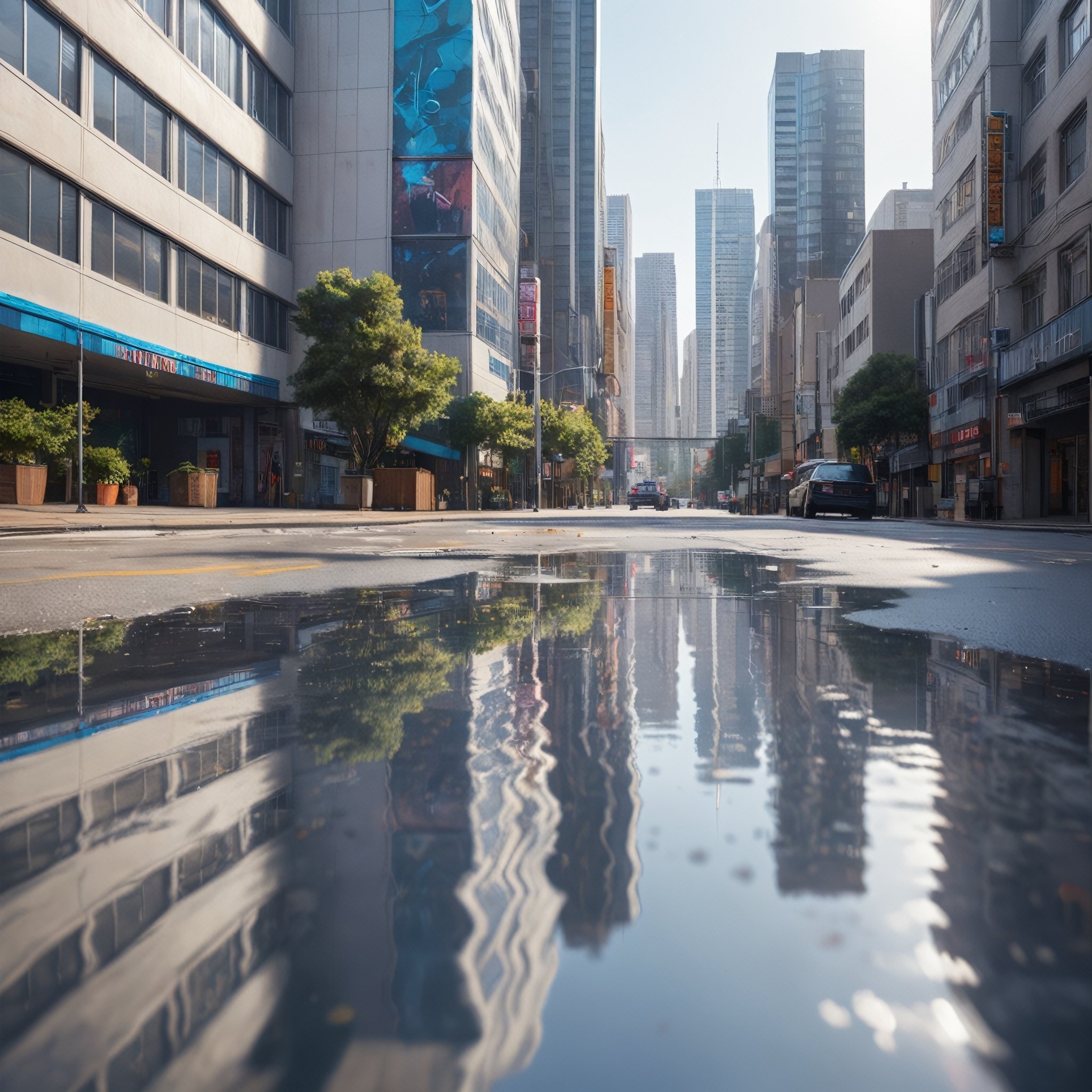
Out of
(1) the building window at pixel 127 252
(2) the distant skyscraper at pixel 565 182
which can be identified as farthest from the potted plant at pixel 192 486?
(2) the distant skyscraper at pixel 565 182

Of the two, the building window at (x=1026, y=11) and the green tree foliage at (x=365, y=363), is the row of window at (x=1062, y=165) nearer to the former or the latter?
the building window at (x=1026, y=11)

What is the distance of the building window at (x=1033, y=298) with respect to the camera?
31922 millimetres

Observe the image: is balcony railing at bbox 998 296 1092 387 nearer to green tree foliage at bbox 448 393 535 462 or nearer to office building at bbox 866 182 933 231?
green tree foliage at bbox 448 393 535 462

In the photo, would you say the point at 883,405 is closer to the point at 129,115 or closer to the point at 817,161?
the point at 129,115

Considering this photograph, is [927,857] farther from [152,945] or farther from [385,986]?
[152,945]

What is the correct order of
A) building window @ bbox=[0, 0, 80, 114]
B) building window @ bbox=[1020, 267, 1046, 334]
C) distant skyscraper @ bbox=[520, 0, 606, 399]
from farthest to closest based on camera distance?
1. distant skyscraper @ bbox=[520, 0, 606, 399]
2. building window @ bbox=[1020, 267, 1046, 334]
3. building window @ bbox=[0, 0, 80, 114]

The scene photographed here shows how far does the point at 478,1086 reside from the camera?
847 millimetres

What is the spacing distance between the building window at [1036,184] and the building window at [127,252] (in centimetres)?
2808

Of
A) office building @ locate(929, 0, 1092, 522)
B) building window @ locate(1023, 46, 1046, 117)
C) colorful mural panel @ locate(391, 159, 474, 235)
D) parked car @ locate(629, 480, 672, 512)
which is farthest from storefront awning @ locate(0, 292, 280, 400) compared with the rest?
parked car @ locate(629, 480, 672, 512)

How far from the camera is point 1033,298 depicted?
3341 cm

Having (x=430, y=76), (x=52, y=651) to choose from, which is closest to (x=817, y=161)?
(x=430, y=76)

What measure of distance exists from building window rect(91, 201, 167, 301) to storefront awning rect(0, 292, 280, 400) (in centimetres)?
166

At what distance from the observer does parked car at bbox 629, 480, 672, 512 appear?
233ft

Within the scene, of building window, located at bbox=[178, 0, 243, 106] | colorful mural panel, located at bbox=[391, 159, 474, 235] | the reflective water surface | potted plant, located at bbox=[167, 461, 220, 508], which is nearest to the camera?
the reflective water surface
